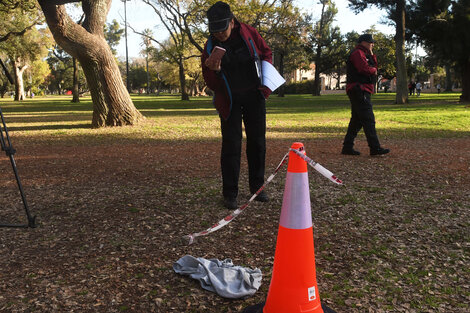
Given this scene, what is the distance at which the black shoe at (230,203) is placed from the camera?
4.50 meters

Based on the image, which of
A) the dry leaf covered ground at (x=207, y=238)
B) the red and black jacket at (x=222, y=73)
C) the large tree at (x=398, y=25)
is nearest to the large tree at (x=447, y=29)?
the large tree at (x=398, y=25)

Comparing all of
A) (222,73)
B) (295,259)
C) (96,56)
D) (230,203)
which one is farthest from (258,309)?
(96,56)

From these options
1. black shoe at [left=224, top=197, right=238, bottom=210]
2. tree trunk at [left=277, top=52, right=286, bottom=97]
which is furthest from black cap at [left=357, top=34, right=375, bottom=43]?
tree trunk at [left=277, top=52, right=286, bottom=97]

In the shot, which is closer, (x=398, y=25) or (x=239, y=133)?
(x=239, y=133)

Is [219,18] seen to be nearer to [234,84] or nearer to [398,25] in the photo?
[234,84]

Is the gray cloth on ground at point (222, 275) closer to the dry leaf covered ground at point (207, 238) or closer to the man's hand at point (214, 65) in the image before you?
the dry leaf covered ground at point (207, 238)

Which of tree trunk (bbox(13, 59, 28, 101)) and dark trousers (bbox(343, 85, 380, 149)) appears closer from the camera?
dark trousers (bbox(343, 85, 380, 149))

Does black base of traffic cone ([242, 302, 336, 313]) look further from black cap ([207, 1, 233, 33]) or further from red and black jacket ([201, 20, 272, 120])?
black cap ([207, 1, 233, 33])

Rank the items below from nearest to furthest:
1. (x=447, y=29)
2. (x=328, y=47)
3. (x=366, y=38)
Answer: (x=366, y=38) → (x=447, y=29) → (x=328, y=47)

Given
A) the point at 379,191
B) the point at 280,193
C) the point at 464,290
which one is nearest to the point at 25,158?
the point at 280,193

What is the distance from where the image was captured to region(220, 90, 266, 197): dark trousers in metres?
4.39

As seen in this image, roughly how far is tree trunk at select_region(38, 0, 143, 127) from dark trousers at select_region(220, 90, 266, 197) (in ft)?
30.8

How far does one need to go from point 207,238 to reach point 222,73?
5.59 feet

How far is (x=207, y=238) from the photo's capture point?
3.67 m
